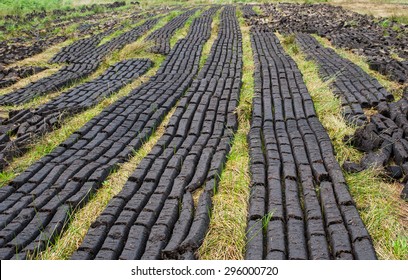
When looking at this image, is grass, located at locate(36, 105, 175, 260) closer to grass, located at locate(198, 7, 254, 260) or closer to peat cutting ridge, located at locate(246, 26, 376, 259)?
grass, located at locate(198, 7, 254, 260)

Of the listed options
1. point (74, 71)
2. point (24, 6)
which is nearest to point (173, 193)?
point (74, 71)

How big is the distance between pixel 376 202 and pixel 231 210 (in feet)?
4.49

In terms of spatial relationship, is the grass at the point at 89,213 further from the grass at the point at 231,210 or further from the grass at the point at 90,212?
the grass at the point at 231,210

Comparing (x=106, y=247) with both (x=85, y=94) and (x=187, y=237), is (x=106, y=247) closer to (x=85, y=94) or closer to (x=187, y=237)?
(x=187, y=237)

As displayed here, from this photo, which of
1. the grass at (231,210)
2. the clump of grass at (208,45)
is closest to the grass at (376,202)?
the grass at (231,210)

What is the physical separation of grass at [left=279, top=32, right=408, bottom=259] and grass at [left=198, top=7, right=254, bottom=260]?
1.06 m

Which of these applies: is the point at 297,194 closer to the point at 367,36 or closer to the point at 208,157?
the point at 208,157

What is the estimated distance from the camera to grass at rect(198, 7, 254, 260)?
3.01m

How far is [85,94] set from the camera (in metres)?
7.23

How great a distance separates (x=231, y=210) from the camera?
11.5 feet

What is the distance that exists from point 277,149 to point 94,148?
2.35 m

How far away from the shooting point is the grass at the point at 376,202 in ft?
9.86

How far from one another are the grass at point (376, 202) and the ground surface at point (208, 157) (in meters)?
0.02

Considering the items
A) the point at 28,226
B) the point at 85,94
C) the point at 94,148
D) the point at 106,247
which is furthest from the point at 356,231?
the point at 85,94
